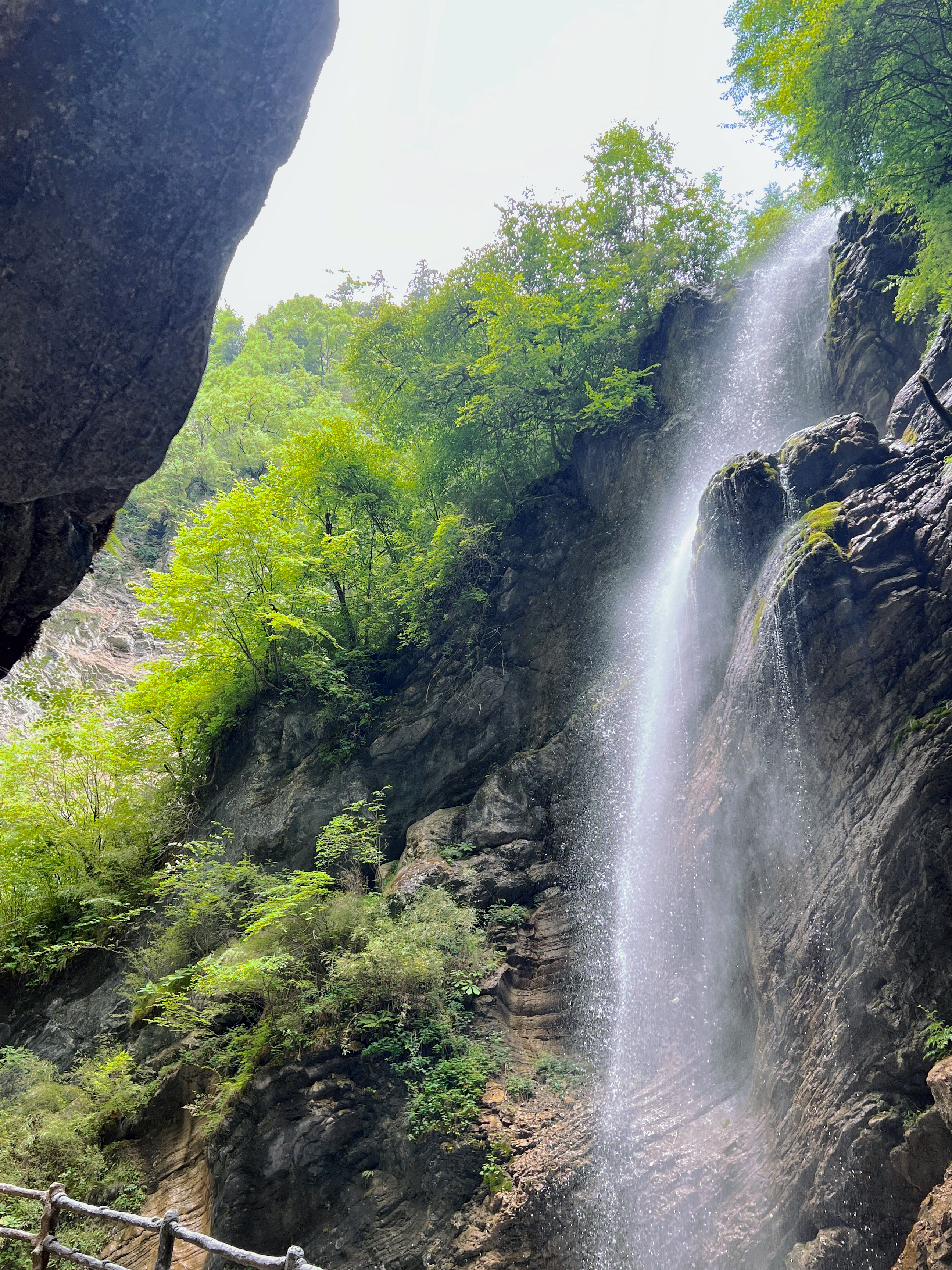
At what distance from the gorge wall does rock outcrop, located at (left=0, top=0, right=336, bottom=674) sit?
20.9 feet

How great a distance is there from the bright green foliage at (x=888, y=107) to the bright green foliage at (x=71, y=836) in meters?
13.4

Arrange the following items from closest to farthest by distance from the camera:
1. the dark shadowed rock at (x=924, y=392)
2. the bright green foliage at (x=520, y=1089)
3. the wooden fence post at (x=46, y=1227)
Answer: the wooden fence post at (x=46, y=1227), the dark shadowed rock at (x=924, y=392), the bright green foliage at (x=520, y=1089)

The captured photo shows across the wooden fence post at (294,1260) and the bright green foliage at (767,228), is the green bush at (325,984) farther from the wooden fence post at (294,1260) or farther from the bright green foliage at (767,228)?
the bright green foliage at (767,228)

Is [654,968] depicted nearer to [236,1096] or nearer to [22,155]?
[236,1096]

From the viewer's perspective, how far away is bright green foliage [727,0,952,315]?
23.9 ft

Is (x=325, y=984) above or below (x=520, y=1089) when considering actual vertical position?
above

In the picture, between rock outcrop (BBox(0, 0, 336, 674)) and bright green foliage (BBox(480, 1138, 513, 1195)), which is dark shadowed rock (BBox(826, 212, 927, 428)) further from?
bright green foliage (BBox(480, 1138, 513, 1195))

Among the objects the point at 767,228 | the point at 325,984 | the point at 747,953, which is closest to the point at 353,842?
the point at 325,984

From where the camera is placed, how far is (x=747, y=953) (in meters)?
7.82

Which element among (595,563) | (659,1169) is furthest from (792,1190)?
(595,563)

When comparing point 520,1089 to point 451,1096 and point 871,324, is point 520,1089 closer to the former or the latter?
point 451,1096

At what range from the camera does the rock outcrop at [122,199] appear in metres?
3.10

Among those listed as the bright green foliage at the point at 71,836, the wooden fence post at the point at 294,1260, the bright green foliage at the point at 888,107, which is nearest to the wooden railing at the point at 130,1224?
the wooden fence post at the point at 294,1260

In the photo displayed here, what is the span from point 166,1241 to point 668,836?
23.0 ft
